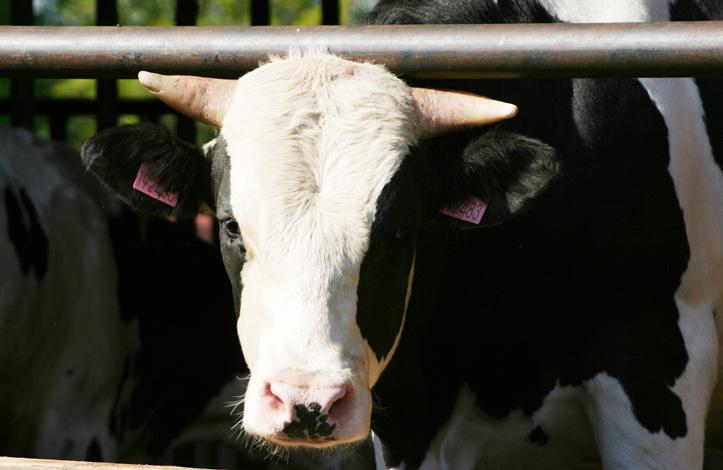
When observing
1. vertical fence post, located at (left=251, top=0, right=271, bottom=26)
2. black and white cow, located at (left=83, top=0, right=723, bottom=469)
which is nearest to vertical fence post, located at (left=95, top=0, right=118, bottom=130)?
vertical fence post, located at (left=251, top=0, right=271, bottom=26)

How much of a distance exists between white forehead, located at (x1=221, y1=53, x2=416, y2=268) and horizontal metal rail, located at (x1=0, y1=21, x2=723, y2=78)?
18 centimetres

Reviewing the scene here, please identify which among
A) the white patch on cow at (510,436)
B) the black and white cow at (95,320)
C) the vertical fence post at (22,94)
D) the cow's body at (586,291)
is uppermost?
the cow's body at (586,291)

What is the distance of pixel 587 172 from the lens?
10.4 ft

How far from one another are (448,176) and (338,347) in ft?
2.00

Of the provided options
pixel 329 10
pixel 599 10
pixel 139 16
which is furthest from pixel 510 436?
pixel 139 16

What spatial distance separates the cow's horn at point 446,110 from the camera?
9.37ft

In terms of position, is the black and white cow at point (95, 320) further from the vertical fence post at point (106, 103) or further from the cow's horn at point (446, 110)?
the cow's horn at point (446, 110)

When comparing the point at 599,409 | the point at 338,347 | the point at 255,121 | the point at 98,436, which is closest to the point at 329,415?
the point at 338,347

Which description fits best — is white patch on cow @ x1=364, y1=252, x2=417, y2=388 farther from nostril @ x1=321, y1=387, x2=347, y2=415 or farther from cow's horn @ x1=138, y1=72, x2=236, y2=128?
cow's horn @ x1=138, y1=72, x2=236, y2=128

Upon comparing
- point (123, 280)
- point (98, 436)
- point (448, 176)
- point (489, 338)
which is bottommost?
point (98, 436)

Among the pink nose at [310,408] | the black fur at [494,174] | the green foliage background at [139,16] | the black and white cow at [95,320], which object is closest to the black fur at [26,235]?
the black and white cow at [95,320]

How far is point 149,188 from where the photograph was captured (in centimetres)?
291

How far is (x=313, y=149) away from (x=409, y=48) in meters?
0.34

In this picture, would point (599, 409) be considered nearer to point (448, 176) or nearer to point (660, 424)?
point (660, 424)
